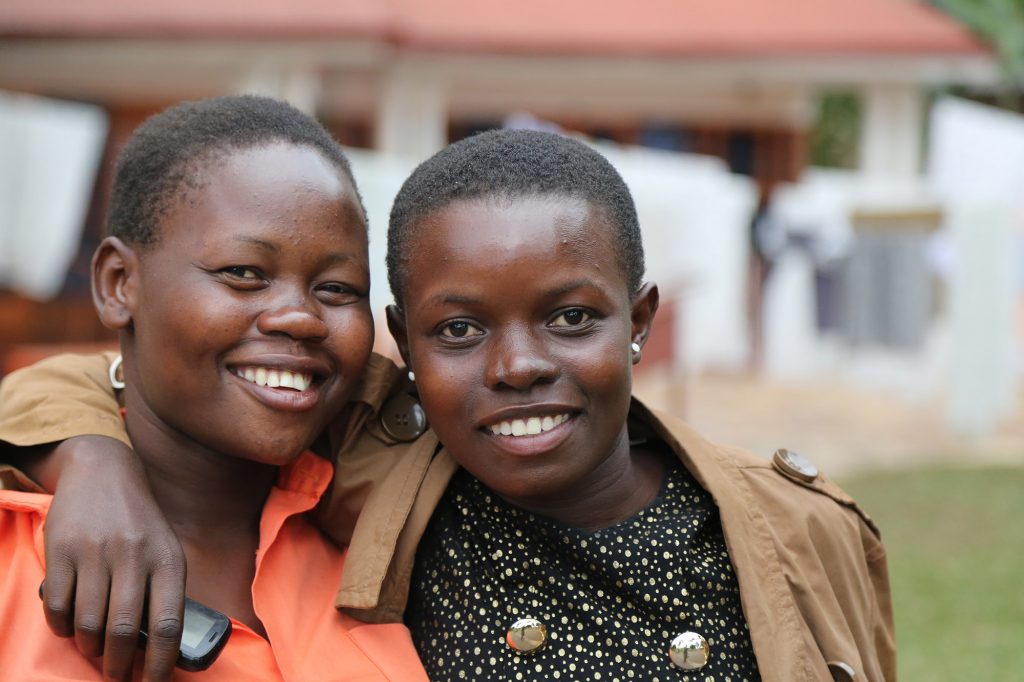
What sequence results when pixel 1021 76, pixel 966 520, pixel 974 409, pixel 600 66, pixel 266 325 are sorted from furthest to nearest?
pixel 1021 76, pixel 600 66, pixel 974 409, pixel 966 520, pixel 266 325

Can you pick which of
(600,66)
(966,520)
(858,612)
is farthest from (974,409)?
(858,612)

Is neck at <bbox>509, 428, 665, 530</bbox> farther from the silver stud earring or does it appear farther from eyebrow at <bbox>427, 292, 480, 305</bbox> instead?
the silver stud earring

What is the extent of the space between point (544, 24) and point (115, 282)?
8.35m

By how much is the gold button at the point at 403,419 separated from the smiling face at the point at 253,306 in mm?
140

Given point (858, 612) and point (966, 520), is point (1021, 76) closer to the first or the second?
point (966, 520)

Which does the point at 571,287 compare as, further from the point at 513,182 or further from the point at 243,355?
the point at 243,355

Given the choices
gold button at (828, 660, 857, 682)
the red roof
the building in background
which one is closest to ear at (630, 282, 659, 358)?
gold button at (828, 660, 857, 682)

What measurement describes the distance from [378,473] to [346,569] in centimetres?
20

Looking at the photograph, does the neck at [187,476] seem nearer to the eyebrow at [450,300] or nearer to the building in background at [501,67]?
the eyebrow at [450,300]

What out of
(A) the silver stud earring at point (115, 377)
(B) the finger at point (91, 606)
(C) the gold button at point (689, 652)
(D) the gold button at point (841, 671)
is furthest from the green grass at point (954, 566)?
(B) the finger at point (91, 606)

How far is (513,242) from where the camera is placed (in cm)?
195

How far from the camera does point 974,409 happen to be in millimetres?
8523

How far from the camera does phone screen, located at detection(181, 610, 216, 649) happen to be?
5.90ft

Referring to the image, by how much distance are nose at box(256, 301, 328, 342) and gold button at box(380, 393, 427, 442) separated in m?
0.26
